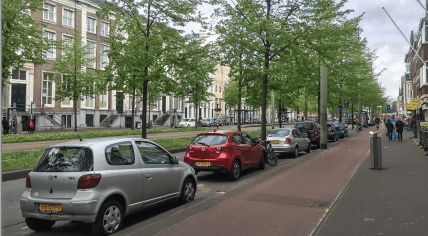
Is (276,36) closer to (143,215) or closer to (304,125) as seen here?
(304,125)

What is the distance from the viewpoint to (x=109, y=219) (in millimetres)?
5012

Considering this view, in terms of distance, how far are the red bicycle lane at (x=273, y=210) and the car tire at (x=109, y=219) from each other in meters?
0.74

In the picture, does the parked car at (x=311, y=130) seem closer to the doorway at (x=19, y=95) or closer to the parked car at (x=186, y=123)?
the doorway at (x=19, y=95)

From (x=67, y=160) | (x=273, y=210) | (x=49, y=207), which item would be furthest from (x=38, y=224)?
(x=273, y=210)

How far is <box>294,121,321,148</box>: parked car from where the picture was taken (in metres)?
20.5

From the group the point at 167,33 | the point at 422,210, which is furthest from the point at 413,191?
the point at 167,33

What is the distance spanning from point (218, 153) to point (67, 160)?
4956mm

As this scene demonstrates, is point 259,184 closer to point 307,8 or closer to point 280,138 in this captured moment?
point 280,138

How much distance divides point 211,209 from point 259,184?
2.83 metres

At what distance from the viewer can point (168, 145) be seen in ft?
58.5

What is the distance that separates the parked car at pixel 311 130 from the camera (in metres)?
20.5

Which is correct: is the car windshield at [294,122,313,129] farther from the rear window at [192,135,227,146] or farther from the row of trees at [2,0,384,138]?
the rear window at [192,135,227,146]

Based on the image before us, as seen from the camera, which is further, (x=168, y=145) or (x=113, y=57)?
(x=168, y=145)

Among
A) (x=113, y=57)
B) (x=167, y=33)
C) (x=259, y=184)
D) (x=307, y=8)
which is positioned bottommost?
(x=259, y=184)
